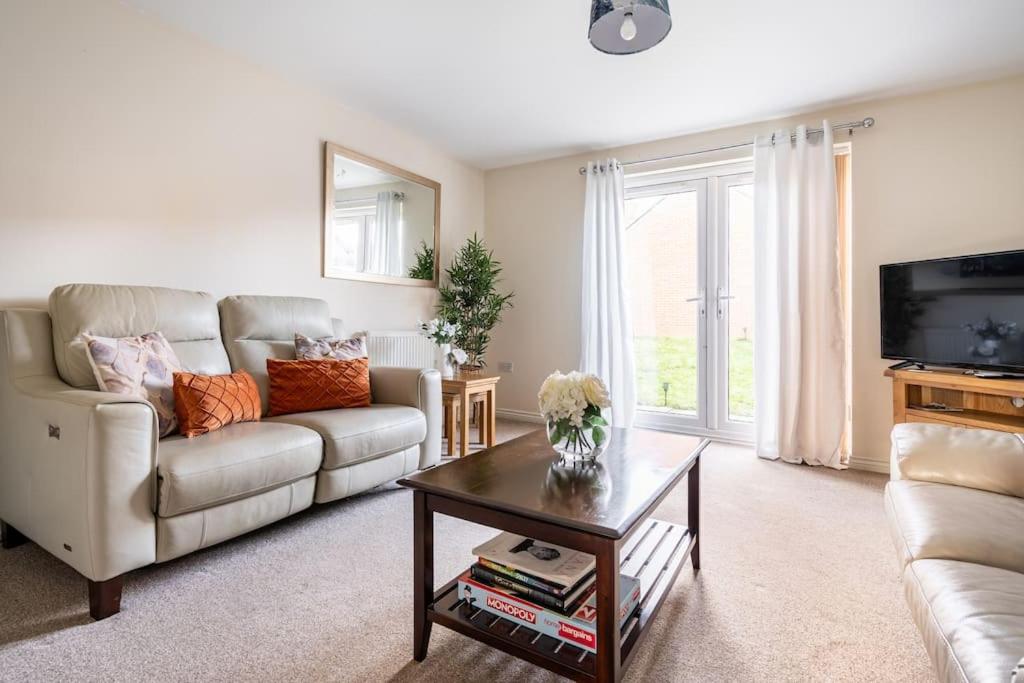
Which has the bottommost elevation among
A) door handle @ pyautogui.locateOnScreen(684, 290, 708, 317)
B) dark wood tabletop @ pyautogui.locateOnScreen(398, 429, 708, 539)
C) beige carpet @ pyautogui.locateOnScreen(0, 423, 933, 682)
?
beige carpet @ pyautogui.locateOnScreen(0, 423, 933, 682)

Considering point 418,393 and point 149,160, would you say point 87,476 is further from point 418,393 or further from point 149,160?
point 149,160

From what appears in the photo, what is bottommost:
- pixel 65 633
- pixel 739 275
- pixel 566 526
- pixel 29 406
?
pixel 65 633

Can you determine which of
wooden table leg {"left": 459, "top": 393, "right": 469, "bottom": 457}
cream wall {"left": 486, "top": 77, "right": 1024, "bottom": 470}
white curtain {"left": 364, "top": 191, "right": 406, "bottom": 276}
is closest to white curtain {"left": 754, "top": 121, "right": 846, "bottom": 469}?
cream wall {"left": 486, "top": 77, "right": 1024, "bottom": 470}

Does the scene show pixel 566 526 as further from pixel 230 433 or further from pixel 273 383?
pixel 273 383

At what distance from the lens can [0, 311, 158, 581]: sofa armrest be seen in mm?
1492

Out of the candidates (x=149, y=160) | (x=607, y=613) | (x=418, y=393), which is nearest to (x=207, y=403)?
(x=418, y=393)

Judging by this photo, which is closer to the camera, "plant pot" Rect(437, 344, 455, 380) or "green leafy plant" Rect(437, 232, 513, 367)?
"plant pot" Rect(437, 344, 455, 380)

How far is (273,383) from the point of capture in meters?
2.48

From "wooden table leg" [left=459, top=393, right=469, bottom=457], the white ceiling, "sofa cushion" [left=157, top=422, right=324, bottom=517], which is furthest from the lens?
"wooden table leg" [left=459, top=393, right=469, bottom=457]

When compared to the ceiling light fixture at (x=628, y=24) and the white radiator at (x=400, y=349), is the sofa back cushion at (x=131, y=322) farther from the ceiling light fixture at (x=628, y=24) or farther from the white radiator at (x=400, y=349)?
the ceiling light fixture at (x=628, y=24)

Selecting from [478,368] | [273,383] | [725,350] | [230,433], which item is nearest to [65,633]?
[230,433]

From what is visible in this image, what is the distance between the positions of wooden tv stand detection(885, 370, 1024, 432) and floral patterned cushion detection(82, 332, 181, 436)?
3.60 metres

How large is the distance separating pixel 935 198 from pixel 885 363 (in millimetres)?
1043

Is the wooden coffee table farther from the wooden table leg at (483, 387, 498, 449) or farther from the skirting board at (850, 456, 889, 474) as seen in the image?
the skirting board at (850, 456, 889, 474)
